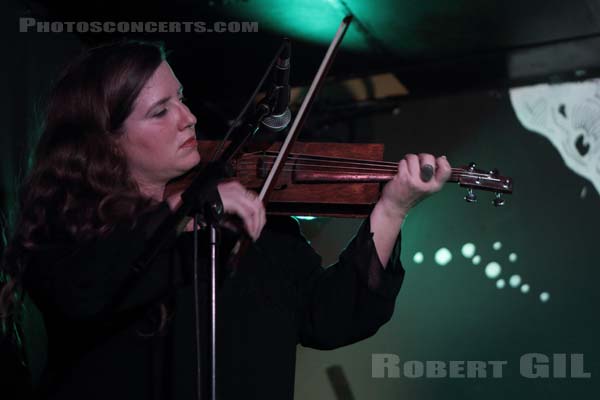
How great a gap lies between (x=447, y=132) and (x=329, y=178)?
1.80m

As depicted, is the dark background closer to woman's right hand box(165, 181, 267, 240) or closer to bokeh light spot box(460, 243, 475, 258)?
bokeh light spot box(460, 243, 475, 258)

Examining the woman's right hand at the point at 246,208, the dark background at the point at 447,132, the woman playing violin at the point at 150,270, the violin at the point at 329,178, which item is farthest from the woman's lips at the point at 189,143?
the dark background at the point at 447,132

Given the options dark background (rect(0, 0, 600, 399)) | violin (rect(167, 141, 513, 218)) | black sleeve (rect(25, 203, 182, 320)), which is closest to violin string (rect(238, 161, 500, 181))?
violin (rect(167, 141, 513, 218))

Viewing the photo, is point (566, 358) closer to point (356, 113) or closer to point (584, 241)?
point (584, 241)

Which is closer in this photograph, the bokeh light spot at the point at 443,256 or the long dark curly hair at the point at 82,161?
the long dark curly hair at the point at 82,161

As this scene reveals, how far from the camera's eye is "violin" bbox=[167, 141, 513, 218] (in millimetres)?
1299

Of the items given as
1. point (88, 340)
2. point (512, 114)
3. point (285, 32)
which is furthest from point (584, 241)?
point (88, 340)

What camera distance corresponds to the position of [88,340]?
Answer: 3.81ft

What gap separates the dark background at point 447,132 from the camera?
2479 mm

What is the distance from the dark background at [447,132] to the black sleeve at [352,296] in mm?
1349

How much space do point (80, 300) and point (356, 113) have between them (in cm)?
234

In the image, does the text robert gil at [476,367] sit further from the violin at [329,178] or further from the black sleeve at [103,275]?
the black sleeve at [103,275]

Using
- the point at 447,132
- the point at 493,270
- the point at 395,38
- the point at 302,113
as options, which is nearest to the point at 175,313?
the point at 302,113

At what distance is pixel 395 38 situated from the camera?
107 inches
